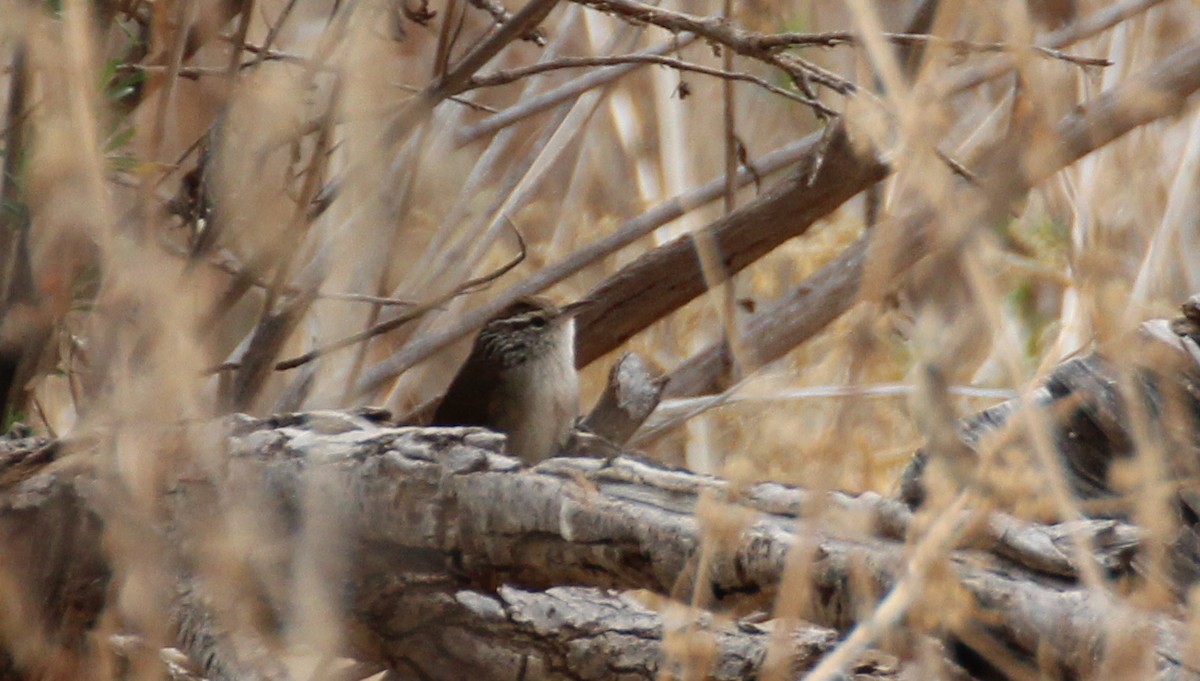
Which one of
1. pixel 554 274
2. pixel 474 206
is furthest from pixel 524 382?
pixel 474 206

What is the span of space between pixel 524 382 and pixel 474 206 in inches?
25.3

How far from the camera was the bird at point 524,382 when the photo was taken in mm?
2994

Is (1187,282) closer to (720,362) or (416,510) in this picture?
(720,362)

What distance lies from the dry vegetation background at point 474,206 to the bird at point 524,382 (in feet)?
0.42

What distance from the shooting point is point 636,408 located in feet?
9.32

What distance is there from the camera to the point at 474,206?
3.55 meters

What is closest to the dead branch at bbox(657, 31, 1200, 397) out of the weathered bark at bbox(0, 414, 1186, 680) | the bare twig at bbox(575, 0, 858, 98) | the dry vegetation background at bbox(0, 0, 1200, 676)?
the dry vegetation background at bbox(0, 0, 1200, 676)

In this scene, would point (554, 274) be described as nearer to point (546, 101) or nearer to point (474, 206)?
point (474, 206)

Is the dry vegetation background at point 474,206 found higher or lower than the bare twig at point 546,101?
lower

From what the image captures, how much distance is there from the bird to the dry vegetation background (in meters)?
0.13

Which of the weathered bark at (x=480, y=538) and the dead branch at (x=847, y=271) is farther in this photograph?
the dead branch at (x=847, y=271)

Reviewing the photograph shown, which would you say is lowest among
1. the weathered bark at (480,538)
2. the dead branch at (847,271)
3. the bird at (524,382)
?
the weathered bark at (480,538)

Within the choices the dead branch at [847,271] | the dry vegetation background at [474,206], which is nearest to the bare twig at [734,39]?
the dry vegetation background at [474,206]

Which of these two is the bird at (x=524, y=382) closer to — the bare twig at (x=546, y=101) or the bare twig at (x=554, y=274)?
the bare twig at (x=554, y=274)
